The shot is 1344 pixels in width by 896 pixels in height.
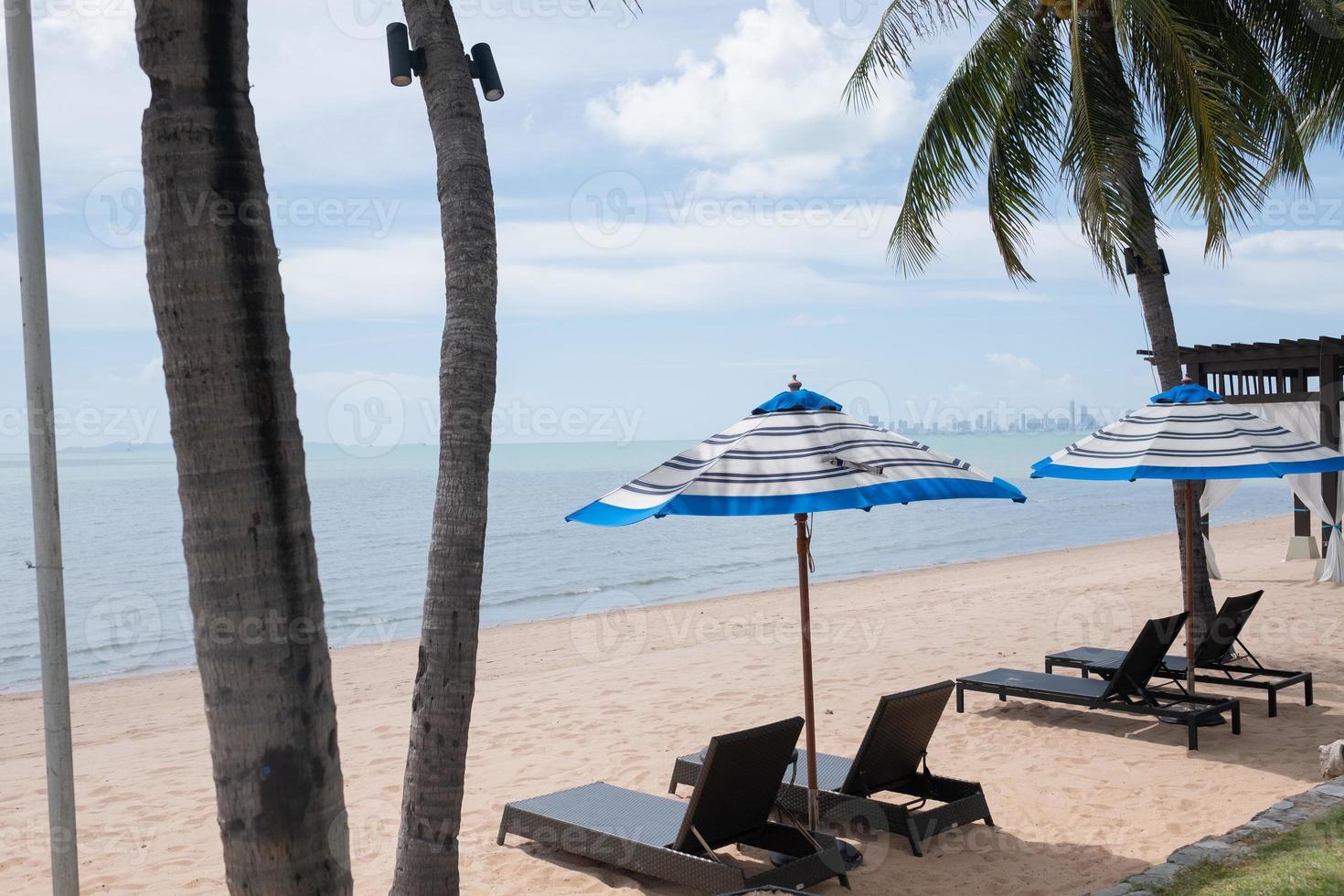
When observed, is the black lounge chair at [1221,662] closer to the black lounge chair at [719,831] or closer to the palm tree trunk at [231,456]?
the black lounge chair at [719,831]

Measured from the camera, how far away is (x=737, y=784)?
16.8 ft

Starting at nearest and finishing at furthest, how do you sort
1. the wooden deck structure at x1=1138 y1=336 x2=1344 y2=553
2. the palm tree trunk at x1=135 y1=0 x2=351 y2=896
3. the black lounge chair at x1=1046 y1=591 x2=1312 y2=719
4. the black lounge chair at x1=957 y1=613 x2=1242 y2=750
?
1. the palm tree trunk at x1=135 y1=0 x2=351 y2=896
2. the black lounge chair at x1=957 y1=613 x2=1242 y2=750
3. the black lounge chair at x1=1046 y1=591 x2=1312 y2=719
4. the wooden deck structure at x1=1138 y1=336 x2=1344 y2=553

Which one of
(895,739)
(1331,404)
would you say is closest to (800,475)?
(895,739)

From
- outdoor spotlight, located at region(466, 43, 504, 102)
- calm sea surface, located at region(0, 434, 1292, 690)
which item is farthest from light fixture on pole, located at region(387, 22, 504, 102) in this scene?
calm sea surface, located at region(0, 434, 1292, 690)

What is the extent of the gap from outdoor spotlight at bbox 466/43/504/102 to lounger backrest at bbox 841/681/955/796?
11.3 ft

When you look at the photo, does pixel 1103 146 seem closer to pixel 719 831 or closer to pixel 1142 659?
pixel 1142 659

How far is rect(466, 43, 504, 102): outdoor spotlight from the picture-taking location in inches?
183

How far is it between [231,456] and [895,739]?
14.3ft

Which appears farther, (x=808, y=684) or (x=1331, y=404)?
(x=1331, y=404)

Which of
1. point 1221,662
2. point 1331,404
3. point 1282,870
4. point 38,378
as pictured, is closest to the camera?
point 38,378

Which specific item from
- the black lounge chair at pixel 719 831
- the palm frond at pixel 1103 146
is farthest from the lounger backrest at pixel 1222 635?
the black lounge chair at pixel 719 831

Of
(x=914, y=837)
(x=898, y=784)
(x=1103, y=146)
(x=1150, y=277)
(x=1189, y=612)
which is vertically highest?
(x=1103, y=146)

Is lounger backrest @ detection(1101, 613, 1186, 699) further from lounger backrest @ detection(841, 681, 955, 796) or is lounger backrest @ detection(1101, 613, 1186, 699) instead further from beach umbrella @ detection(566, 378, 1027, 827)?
beach umbrella @ detection(566, 378, 1027, 827)

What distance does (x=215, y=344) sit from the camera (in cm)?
238
